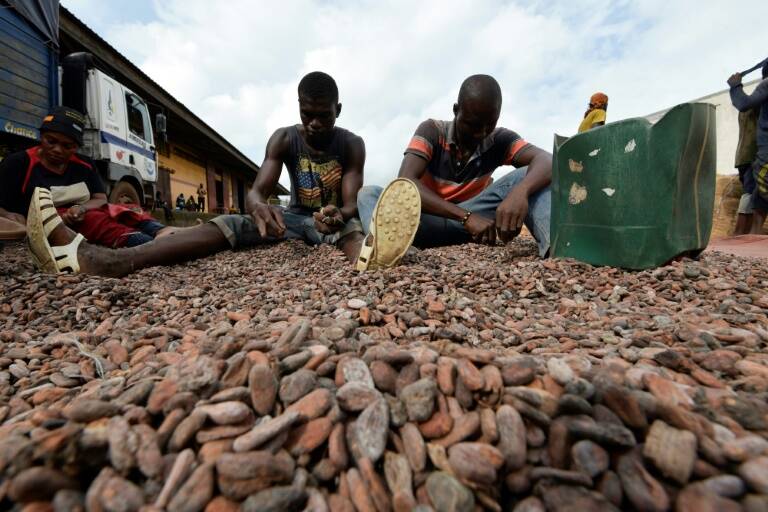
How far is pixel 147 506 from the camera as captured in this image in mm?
391

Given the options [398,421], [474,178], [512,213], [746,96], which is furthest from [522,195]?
[746,96]

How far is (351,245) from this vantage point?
2.15 m

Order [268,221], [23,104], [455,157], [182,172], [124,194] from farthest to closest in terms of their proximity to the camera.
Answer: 1. [182,172]
2. [124,194]
3. [23,104]
4. [455,157]
5. [268,221]

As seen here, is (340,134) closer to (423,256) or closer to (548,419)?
(423,256)

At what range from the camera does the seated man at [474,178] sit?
2.11m

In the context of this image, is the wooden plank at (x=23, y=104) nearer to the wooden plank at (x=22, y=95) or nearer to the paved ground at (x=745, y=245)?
the wooden plank at (x=22, y=95)

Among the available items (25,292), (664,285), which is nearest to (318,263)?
(25,292)

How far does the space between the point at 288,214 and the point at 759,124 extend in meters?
3.84

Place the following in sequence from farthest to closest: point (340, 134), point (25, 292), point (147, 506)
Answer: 1. point (340, 134)
2. point (25, 292)
3. point (147, 506)

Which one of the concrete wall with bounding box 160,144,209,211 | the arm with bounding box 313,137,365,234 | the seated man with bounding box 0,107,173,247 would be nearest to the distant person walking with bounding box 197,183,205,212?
the concrete wall with bounding box 160,144,209,211

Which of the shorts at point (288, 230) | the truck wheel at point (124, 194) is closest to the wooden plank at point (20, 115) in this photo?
the truck wheel at point (124, 194)

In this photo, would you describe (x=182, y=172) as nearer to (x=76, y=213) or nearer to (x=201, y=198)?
(x=201, y=198)

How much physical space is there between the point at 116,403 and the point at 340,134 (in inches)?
103

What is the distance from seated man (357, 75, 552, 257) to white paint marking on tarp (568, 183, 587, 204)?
0.86 ft
